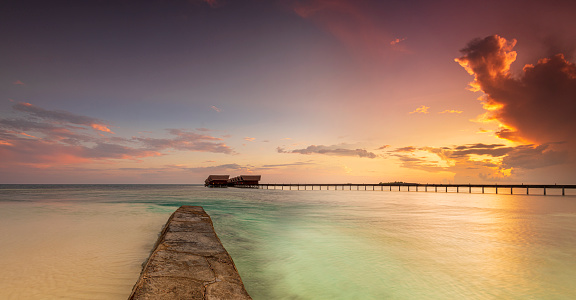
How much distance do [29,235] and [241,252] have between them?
5.73 meters

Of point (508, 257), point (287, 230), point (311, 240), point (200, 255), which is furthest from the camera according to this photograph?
point (287, 230)

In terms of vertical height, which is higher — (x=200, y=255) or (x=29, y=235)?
(x=200, y=255)

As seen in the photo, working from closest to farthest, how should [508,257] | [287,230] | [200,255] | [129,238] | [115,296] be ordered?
1. [115,296]
2. [200,255]
3. [508,257]
4. [129,238]
5. [287,230]

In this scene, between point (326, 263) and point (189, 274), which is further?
point (326, 263)

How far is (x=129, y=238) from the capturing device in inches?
269

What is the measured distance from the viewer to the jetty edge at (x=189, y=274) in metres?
2.54

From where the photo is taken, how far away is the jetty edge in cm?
254

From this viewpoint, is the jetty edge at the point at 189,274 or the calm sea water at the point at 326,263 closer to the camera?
the jetty edge at the point at 189,274

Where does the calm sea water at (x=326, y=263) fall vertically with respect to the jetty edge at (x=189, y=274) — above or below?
below

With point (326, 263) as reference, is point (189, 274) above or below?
above


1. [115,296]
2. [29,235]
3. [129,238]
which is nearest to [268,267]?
[115,296]

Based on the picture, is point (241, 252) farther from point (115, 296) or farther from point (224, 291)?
point (224, 291)

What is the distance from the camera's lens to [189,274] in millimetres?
3027

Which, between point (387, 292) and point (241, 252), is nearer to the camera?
point (387, 292)
